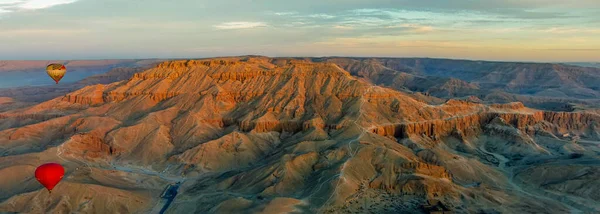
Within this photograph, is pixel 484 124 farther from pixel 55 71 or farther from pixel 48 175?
pixel 55 71

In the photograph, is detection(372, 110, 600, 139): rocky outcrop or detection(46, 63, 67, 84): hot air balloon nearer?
detection(46, 63, 67, 84): hot air balloon

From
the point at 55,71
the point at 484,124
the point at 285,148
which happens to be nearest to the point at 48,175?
the point at 55,71

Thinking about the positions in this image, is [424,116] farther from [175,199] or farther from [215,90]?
[175,199]

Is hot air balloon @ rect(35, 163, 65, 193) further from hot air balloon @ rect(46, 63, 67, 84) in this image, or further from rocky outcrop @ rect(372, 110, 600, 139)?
rocky outcrop @ rect(372, 110, 600, 139)

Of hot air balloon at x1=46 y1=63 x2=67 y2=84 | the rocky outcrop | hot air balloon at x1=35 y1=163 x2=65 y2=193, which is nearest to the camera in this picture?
hot air balloon at x1=35 y1=163 x2=65 y2=193

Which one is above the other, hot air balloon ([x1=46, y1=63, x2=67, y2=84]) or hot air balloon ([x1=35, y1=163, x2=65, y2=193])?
hot air balloon ([x1=46, y1=63, x2=67, y2=84])

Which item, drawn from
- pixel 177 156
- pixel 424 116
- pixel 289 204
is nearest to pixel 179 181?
pixel 177 156

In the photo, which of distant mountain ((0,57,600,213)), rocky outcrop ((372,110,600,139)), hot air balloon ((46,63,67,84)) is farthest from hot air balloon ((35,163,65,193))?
rocky outcrop ((372,110,600,139))
